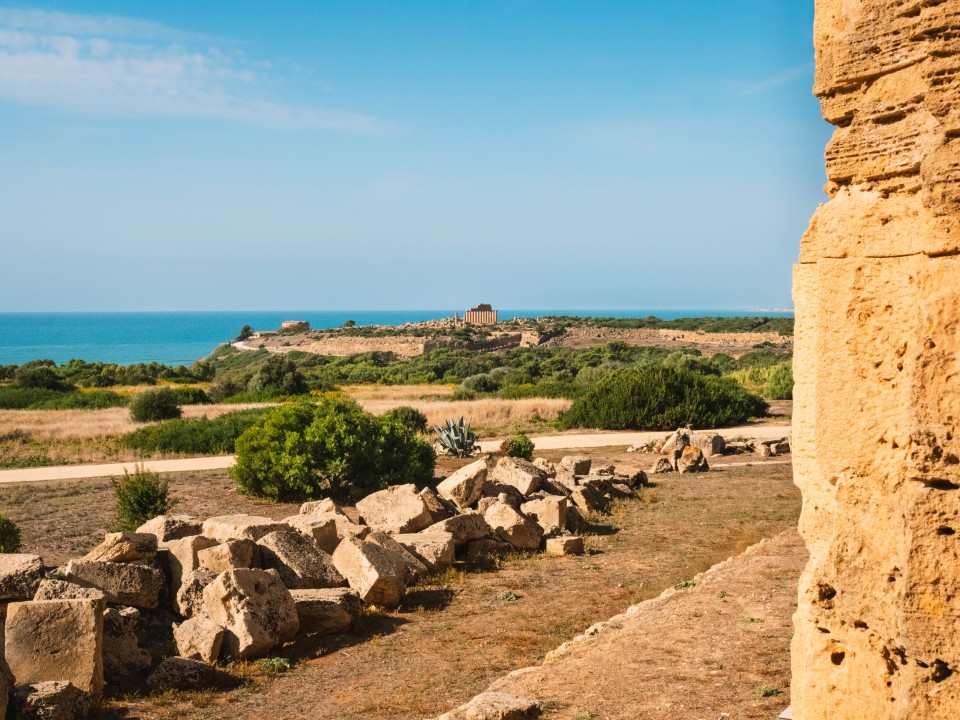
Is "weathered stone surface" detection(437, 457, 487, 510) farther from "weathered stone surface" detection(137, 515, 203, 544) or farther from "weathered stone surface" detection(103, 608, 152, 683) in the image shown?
"weathered stone surface" detection(103, 608, 152, 683)

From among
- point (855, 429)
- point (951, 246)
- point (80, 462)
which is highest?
point (951, 246)

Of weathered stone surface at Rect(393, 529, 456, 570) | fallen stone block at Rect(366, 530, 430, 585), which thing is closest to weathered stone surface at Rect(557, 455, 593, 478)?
weathered stone surface at Rect(393, 529, 456, 570)

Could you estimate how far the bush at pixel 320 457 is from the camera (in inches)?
585

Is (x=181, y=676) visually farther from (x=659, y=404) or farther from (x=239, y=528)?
(x=659, y=404)

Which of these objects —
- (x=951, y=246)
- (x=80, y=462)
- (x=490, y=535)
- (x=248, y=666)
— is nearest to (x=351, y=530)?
(x=490, y=535)

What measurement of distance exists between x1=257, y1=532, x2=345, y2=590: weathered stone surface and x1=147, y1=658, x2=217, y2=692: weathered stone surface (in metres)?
1.84

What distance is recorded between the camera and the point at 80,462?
20.4m

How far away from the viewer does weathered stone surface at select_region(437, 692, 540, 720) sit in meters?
5.66

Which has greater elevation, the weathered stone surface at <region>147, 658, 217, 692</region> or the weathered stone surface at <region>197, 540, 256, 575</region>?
the weathered stone surface at <region>197, 540, 256, 575</region>

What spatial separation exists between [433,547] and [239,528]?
93.4 inches

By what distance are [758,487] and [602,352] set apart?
→ 4724 centimetres

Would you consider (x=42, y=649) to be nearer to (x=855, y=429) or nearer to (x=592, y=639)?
(x=592, y=639)

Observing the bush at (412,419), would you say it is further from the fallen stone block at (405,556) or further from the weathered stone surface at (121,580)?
the weathered stone surface at (121,580)

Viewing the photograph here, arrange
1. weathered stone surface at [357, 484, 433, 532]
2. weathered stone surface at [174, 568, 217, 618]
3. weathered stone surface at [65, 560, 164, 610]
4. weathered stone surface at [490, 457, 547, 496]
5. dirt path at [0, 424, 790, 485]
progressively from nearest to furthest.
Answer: weathered stone surface at [65, 560, 164, 610] → weathered stone surface at [174, 568, 217, 618] → weathered stone surface at [357, 484, 433, 532] → weathered stone surface at [490, 457, 547, 496] → dirt path at [0, 424, 790, 485]
